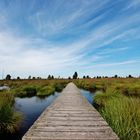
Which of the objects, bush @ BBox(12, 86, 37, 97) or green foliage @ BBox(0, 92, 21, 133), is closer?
green foliage @ BBox(0, 92, 21, 133)

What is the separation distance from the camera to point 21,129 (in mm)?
9602

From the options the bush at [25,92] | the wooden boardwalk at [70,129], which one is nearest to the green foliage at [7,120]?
the wooden boardwalk at [70,129]

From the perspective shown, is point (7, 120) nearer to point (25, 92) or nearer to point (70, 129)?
point (70, 129)

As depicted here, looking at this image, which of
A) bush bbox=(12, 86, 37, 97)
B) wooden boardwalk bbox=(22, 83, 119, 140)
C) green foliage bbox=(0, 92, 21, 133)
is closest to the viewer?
wooden boardwalk bbox=(22, 83, 119, 140)

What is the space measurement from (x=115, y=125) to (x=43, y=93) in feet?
60.0

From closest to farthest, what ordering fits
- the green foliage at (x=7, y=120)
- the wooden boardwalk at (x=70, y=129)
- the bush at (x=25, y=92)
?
the wooden boardwalk at (x=70, y=129) < the green foliage at (x=7, y=120) < the bush at (x=25, y=92)

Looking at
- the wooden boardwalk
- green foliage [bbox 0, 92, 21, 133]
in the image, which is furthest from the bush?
the wooden boardwalk

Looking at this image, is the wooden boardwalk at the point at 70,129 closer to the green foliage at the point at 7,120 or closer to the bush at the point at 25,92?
the green foliage at the point at 7,120

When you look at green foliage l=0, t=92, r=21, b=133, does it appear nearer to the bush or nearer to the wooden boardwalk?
the wooden boardwalk

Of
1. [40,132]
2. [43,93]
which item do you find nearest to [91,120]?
[40,132]

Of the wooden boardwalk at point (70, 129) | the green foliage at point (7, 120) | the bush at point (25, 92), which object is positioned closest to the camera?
the wooden boardwalk at point (70, 129)

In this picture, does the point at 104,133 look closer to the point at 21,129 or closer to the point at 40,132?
the point at 40,132

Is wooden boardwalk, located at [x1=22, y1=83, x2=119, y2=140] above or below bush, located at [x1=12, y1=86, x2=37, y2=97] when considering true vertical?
below

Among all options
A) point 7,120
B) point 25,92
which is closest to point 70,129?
point 7,120
